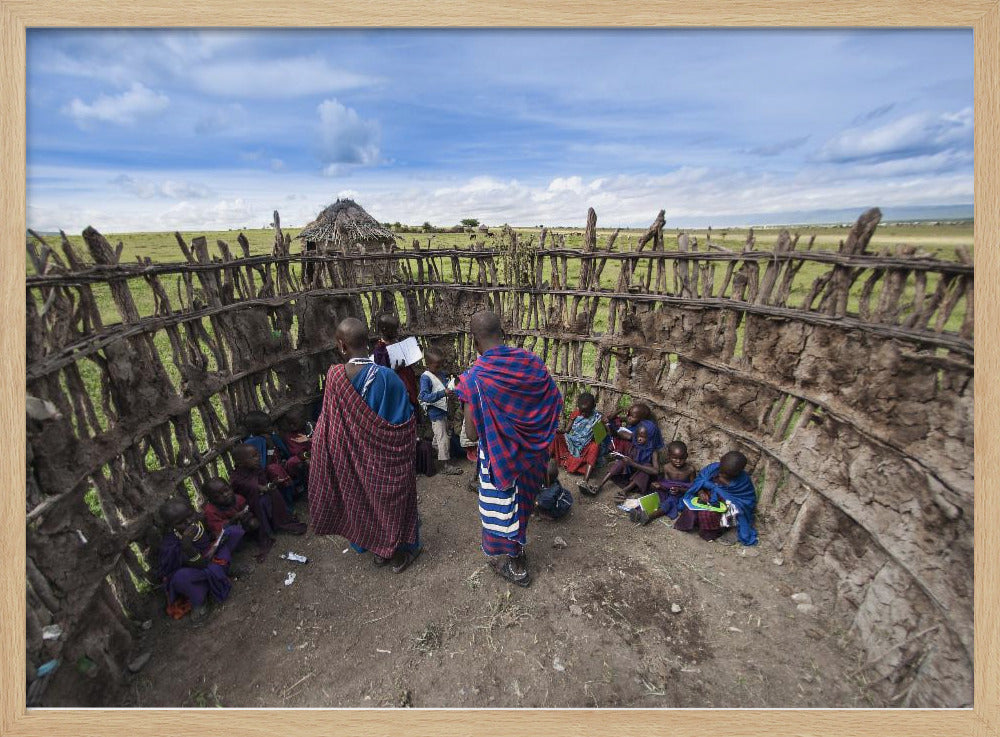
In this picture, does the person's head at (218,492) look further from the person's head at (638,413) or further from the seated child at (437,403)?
the person's head at (638,413)

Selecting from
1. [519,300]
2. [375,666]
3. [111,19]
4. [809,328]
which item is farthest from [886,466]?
[111,19]

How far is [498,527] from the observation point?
374 cm

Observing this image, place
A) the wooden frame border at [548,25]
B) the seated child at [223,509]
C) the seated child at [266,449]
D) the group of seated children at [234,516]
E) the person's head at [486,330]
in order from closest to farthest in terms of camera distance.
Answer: the wooden frame border at [548,25] < the person's head at [486,330] < the group of seated children at [234,516] < the seated child at [223,509] < the seated child at [266,449]

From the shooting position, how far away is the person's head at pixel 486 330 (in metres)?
3.41

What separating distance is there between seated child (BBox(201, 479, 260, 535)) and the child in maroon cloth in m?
0.09

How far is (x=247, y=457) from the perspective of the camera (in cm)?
438

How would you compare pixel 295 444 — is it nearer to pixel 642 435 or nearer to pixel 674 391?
pixel 642 435

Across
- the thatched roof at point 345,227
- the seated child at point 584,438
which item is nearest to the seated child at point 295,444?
the seated child at point 584,438

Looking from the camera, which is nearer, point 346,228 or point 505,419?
point 505,419

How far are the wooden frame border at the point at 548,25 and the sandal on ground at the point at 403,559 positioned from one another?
2170mm

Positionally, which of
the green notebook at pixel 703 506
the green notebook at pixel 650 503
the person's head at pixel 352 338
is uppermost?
the person's head at pixel 352 338

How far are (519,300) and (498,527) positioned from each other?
3.52 meters

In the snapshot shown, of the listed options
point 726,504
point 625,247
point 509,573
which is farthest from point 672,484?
point 625,247

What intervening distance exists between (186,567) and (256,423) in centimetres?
154
